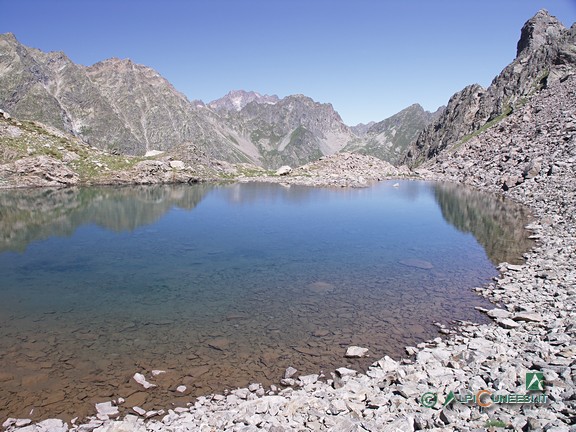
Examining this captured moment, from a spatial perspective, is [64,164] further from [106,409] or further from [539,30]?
[539,30]

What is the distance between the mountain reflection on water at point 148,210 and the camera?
44.6m

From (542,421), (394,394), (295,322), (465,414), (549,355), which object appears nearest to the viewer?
(542,421)

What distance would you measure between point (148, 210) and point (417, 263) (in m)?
49.0

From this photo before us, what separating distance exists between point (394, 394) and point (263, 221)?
44.5m

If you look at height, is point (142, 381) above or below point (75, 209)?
below

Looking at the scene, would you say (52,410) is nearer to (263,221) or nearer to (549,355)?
(549,355)

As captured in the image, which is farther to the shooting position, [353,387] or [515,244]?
[515,244]

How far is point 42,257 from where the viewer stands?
36.8 m

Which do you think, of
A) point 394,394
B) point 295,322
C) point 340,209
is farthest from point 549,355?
point 340,209

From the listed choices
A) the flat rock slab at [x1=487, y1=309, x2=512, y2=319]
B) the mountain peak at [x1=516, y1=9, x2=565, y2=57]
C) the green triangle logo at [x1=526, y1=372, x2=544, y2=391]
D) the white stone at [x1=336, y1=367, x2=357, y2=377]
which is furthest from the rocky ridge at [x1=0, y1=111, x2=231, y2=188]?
the mountain peak at [x1=516, y1=9, x2=565, y2=57]

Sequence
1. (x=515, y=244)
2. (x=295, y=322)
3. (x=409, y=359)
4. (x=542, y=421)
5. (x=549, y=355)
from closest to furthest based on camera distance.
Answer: (x=542, y=421) < (x=549, y=355) < (x=409, y=359) < (x=295, y=322) < (x=515, y=244)

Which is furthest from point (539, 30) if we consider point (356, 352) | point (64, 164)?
point (356, 352)

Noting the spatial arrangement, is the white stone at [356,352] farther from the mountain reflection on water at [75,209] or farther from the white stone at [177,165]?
the white stone at [177,165]

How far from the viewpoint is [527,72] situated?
173m
